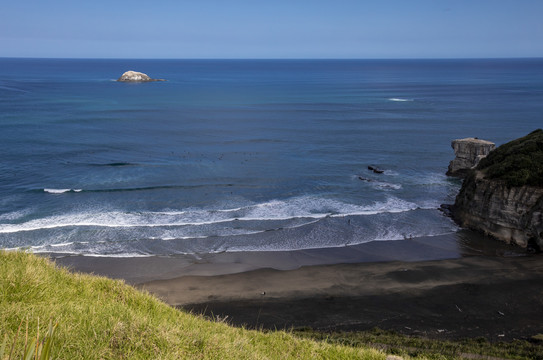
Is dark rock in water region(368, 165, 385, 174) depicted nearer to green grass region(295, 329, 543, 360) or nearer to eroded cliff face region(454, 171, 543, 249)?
eroded cliff face region(454, 171, 543, 249)

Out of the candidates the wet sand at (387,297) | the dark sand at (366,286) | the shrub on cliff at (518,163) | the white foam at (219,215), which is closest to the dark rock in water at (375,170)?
the white foam at (219,215)

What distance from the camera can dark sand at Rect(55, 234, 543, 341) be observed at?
19344 millimetres

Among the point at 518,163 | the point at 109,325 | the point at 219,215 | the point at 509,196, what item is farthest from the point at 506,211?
the point at 109,325

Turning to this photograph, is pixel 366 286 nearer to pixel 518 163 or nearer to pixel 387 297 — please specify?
pixel 387 297

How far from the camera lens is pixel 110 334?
→ 786cm

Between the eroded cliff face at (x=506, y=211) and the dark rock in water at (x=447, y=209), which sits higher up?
the eroded cliff face at (x=506, y=211)

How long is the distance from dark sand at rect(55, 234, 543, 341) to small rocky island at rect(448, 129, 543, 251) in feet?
4.34

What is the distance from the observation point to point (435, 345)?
1555 centimetres

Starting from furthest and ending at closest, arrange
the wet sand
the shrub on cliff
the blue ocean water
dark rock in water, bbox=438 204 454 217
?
dark rock in water, bbox=438 204 454 217 < the blue ocean water < the shrub on cliff < the wet sand

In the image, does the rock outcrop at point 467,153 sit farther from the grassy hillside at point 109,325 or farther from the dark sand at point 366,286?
the grassy hillside at point 109,325

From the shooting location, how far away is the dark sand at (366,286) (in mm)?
19344

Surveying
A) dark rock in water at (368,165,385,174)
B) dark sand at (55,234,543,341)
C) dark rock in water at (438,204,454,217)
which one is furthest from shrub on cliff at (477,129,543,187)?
dark rock in water at (368,165,385,174)

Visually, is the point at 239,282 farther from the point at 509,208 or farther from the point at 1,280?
the point at 509,208

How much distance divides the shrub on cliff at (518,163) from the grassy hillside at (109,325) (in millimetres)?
22317
